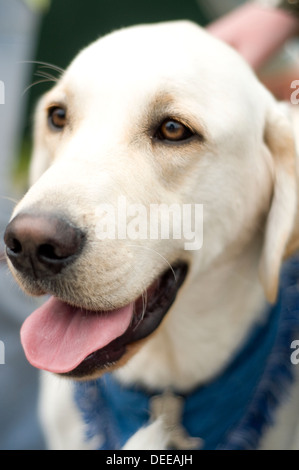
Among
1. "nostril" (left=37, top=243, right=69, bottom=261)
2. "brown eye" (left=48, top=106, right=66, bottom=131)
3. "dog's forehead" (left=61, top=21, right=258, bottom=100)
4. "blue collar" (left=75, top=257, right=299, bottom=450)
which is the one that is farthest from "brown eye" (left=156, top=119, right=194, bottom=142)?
"blue collar" (left=75, top=257, right=299, bottom=450)

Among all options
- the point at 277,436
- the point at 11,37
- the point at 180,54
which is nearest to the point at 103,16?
the point at 11,37

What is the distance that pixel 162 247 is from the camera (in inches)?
67.5

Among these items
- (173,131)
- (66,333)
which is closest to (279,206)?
(173,131)

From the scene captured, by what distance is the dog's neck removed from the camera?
2123 mm

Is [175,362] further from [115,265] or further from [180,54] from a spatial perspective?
[180,54]

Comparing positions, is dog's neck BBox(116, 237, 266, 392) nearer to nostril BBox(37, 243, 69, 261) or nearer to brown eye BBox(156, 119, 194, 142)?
brown eye BBox(156, 119, 194, 142)

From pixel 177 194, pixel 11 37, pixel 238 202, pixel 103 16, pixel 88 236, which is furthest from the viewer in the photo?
pixel 11 37

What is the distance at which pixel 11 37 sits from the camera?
5.10m

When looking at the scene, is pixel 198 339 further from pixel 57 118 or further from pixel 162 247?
pixel 57 118

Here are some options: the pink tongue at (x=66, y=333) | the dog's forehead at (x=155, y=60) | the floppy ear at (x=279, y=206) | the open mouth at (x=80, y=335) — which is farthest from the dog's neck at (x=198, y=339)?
the dog's forehead at (x=155, y=60)

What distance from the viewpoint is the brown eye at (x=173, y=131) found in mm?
1730

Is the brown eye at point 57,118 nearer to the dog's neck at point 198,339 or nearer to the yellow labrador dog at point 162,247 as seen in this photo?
the yellow labrador dog at point 162,247

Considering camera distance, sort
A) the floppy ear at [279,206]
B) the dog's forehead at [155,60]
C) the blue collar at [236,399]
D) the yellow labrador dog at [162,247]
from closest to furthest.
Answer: the yellow labrador dog at [162,247], the dog's forehead at [155,60], the floppy ear at [279,206], the blue collar at [236,399]
